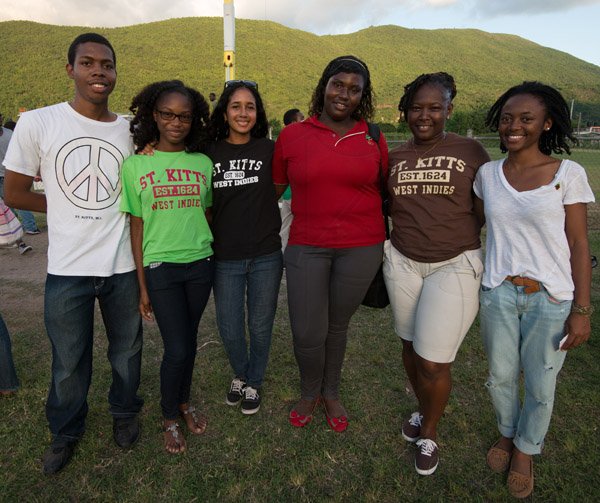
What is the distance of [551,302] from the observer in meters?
1.97

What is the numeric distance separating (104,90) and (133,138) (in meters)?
0.26

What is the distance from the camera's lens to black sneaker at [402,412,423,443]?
2596 mm

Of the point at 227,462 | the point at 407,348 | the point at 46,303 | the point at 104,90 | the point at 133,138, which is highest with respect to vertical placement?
the point at 104,90

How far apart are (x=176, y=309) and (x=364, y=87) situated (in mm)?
1635

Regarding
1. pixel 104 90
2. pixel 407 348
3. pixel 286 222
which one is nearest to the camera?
pixel 104 90

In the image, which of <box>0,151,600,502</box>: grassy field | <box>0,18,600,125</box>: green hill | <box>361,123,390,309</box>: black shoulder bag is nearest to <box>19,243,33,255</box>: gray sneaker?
<box>0,151,600,502</box>: grassy field

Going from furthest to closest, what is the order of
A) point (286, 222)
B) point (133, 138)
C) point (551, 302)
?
point (286, 222)
point (133, 138)
point (551, 302)

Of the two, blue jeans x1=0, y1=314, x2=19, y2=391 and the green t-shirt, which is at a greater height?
the green t-shirt

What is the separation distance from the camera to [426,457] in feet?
7.79

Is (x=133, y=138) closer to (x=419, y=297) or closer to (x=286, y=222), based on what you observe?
(x=286, y=222)

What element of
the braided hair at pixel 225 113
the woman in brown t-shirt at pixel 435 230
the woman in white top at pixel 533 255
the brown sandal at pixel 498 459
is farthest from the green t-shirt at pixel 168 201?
the brown sandal at pixel 498 459

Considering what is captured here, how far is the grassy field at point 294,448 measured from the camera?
2244 mm

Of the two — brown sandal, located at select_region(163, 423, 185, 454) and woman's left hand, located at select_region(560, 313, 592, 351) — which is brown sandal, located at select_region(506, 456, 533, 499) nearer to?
woman's left hand, located at select_region(560, 313, 592, 351)

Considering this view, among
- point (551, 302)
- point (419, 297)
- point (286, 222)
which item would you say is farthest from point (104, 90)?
point (551, 302)
